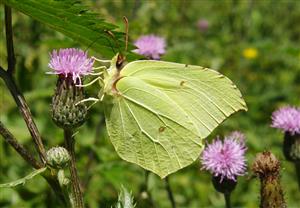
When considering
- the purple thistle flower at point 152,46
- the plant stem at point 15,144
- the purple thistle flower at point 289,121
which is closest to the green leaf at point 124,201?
the plant stem at point 15,144

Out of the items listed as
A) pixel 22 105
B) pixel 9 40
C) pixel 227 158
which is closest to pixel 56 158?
pixel 22 105

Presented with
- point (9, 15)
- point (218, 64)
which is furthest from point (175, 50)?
point (9, 15)

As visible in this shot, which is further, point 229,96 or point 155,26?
point 155,26

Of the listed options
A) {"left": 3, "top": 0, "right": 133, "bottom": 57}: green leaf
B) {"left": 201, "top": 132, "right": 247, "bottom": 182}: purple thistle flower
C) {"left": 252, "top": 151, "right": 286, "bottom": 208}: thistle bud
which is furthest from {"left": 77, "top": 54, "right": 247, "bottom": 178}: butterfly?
{"left": 3, "top": 0, "right": 133, "bottom": 57}: green leaf

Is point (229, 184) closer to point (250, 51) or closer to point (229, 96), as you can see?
point (229, 96)

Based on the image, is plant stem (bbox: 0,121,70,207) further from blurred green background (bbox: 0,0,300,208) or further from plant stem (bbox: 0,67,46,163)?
blurred green background (bbox: 0,0,300,208)

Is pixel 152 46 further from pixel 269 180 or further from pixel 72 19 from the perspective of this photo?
pixel 72 19

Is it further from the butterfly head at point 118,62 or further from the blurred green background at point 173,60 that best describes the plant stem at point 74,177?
the blurred green background at point 173,60
